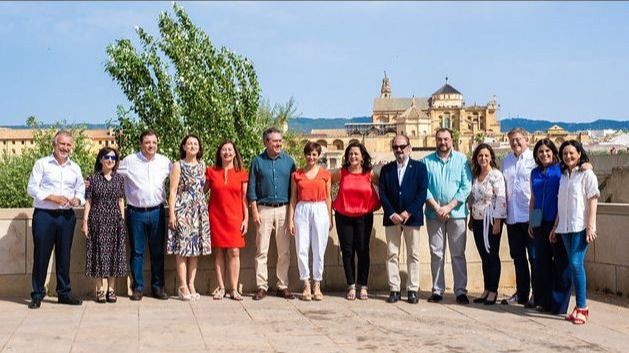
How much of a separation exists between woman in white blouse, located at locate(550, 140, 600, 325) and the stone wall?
1587 mm

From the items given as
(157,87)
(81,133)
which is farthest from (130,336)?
(81,133)

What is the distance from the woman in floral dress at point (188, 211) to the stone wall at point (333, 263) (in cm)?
67

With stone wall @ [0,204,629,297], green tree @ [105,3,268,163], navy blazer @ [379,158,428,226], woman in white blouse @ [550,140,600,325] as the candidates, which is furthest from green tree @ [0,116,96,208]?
woman in white blouse @ [550,140,600,325]

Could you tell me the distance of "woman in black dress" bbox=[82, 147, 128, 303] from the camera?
8.81 metres

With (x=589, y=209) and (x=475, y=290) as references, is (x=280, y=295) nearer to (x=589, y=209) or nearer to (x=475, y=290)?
(x=475, y=290)

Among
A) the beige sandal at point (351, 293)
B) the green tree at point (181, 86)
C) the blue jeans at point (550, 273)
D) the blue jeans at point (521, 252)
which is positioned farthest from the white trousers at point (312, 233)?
the green tree at point (181, 86)

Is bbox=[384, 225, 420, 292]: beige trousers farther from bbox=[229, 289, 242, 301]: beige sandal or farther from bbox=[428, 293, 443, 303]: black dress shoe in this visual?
bbox=[229, 289, 242, 301]: beige sandal

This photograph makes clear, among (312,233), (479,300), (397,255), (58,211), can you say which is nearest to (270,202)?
(312,233)

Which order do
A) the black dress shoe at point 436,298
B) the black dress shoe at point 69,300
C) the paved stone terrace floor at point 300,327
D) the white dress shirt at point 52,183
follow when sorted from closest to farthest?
1. the paved stone terrace floor at point 300,327
2. the white dress shirt at point 52,183
3. the black dress shoe at point 69,300
4. the black dress shoe at point 436,298

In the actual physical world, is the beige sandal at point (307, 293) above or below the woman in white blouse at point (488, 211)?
below

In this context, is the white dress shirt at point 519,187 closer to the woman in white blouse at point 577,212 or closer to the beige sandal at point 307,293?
the woman in white blouse at point 577,212

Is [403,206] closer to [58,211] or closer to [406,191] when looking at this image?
[406,191]

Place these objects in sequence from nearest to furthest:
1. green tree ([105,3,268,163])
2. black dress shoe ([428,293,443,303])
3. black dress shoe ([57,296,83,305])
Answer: black dress shoe ([57,296,83,305]) < black dress shoe ([428,293,443,303]) < green tree ([105,3,268,163])

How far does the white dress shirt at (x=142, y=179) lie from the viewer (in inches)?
353
